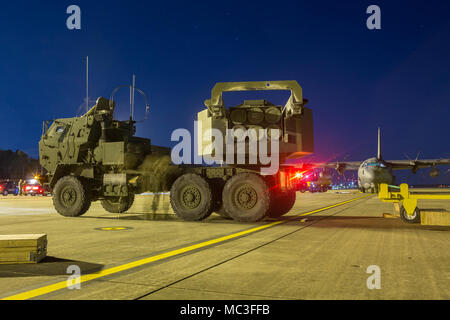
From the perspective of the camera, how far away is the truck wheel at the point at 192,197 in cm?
1098

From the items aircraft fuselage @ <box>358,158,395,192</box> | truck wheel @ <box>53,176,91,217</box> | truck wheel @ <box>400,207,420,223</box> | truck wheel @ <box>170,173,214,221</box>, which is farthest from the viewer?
aircraft fuselage @ <box>358,158,395,192</box>

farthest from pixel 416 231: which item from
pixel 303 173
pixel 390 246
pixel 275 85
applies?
pixel 275 85

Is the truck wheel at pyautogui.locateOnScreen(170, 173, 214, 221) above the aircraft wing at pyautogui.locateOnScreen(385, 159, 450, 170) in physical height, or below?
below

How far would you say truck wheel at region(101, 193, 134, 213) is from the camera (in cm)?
1380

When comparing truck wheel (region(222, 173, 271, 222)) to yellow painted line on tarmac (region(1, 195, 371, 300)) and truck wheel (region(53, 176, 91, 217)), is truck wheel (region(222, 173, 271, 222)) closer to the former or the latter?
yellow painted line on tarmac (region(1, 195, 371, 300))

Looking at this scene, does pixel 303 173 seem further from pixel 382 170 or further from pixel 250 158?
pixel 382 170

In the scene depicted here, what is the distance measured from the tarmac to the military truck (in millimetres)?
2347

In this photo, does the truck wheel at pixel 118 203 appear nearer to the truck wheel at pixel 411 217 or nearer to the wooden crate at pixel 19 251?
the wooden crate at pixel 19 251

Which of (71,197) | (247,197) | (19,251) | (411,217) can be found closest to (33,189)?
(71,197)

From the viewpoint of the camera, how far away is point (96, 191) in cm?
1319

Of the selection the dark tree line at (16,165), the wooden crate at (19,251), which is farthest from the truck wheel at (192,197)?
the dark tree line at (16,165)

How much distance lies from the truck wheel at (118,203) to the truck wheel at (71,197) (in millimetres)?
1135

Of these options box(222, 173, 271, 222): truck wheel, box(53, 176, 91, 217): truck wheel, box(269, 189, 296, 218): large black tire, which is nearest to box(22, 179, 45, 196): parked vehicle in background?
box(53, 176, 91, 217): truck wheel
